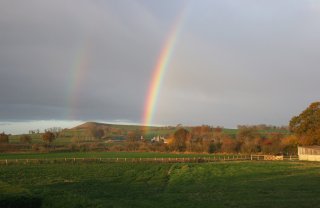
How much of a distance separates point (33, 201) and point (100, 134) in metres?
175

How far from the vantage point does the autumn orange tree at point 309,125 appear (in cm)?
7575

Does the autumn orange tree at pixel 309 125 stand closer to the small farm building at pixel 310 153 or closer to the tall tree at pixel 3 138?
the small farm building at pixel 310 153

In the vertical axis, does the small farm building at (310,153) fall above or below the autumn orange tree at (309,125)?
below

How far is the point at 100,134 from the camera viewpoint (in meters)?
190

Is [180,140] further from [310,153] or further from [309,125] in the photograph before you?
[310,153]

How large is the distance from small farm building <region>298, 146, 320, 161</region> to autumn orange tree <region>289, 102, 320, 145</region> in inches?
151

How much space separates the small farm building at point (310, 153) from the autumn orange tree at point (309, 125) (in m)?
3.82

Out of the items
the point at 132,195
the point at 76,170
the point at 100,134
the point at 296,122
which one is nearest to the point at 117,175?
the point at 76,170

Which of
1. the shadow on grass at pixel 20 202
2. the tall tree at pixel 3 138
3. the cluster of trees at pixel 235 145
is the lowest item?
the shadow on grass at pixel 20 202

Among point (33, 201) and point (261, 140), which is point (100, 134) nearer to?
point (261, 140)

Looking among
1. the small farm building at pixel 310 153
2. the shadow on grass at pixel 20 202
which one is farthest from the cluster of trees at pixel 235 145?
the shadow on grass at pixel 20 202

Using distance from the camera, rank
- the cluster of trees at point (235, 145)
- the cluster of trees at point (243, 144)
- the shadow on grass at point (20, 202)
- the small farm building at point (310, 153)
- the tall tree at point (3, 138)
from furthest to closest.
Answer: the tall tree at point (3, 138) < the cluster of trees at point (235, 145) < the cluster of trees at point (243, 144) < the small farm building at point (310, 153) < the shadow on grass at point (20, 202)

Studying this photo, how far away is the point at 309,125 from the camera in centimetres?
7700

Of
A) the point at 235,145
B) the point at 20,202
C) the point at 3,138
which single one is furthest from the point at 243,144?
the point at 20,202
